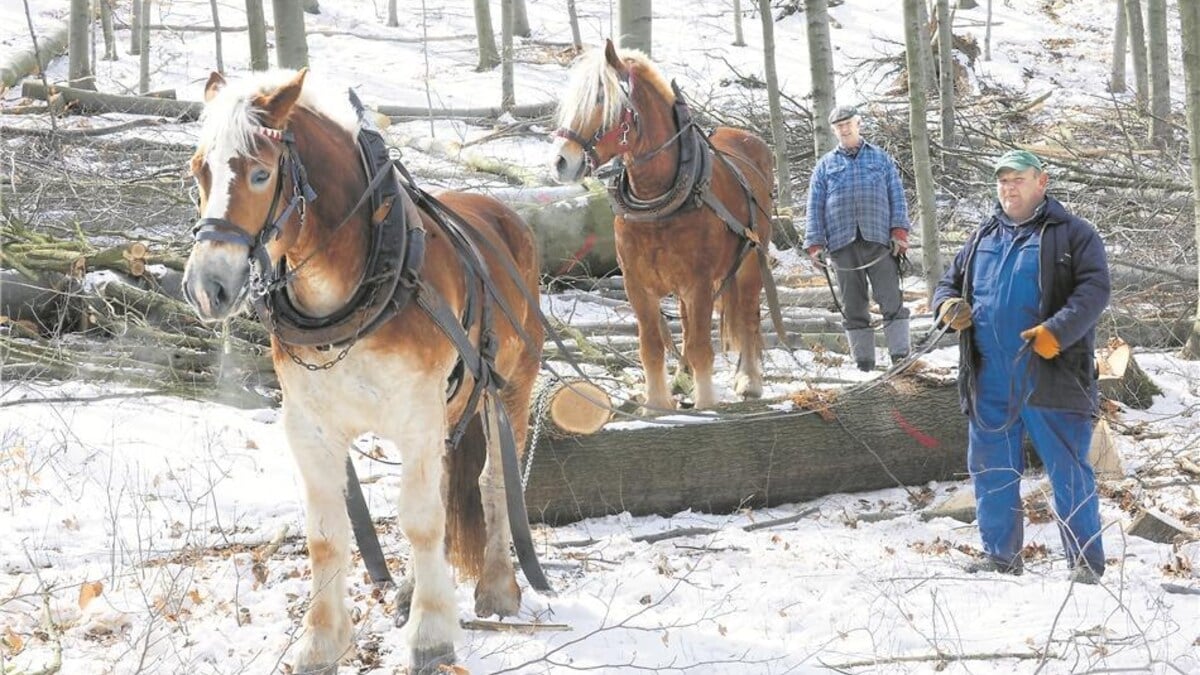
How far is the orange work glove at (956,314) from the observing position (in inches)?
205

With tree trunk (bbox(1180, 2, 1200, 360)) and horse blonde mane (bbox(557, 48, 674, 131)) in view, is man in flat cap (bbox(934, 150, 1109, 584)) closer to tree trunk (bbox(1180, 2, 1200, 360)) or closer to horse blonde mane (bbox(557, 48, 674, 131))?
horse blonde mane (bbox(557, 48, 674, 131))

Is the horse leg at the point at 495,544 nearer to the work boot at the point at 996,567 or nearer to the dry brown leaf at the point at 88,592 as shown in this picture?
the dry brown leaf at the point at 88,592

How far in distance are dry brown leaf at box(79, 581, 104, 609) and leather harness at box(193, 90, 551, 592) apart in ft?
3.19

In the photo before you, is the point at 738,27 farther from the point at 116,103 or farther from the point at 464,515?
the point at 464,515

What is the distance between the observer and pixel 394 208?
414cm

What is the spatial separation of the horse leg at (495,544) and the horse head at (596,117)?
1855 millimetres

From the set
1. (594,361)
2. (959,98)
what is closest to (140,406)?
(594,361)

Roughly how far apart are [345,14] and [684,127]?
71.9ft

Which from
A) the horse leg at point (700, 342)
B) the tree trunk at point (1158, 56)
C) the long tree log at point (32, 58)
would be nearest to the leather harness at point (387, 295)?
the horse leg at point (700, 342)

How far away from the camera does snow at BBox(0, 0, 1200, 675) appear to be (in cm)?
425

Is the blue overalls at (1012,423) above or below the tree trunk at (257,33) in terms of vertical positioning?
below

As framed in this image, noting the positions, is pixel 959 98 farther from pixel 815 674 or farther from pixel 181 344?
pixel 815 674

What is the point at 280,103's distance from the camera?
3682mm

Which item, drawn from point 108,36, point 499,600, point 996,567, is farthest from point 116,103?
point 996,567
